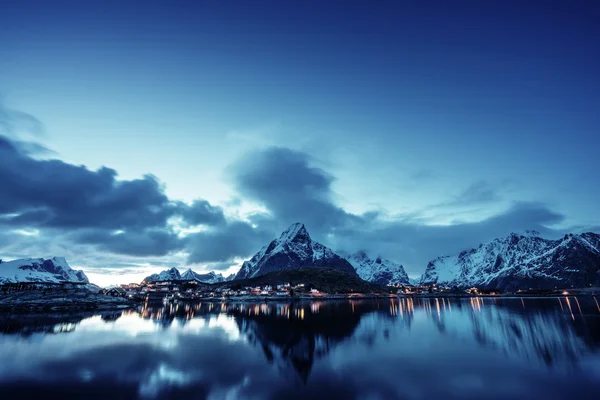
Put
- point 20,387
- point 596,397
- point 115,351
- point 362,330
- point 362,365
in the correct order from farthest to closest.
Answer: point 362,330 → point 115,351 → point 362,365 → point 20,387 → point 596,397

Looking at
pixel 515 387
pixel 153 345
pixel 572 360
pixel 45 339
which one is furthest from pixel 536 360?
pixel 45 339

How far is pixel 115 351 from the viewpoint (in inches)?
1566

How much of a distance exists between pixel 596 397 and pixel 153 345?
51443 mm

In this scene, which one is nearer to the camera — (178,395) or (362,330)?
(178,395)

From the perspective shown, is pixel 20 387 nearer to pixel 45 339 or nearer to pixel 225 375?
pixel 225 375

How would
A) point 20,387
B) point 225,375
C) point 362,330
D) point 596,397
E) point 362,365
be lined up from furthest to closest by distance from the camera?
point 362,330 < point 362,365 < point 225,375 < point 20,387 < point 596,397

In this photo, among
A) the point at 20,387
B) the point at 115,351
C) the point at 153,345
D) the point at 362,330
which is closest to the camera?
the point at 20,387

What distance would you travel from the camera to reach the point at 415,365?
3369cm

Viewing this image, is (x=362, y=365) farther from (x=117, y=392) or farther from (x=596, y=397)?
(x=117, y=392)

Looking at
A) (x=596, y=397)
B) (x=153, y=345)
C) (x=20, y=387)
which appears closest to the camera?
(x=596, y=397)

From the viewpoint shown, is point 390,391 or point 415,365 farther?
point 415,365

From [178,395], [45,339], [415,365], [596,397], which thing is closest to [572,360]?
[596,397]

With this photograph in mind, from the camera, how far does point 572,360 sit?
110ft

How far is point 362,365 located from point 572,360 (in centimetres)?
2481
